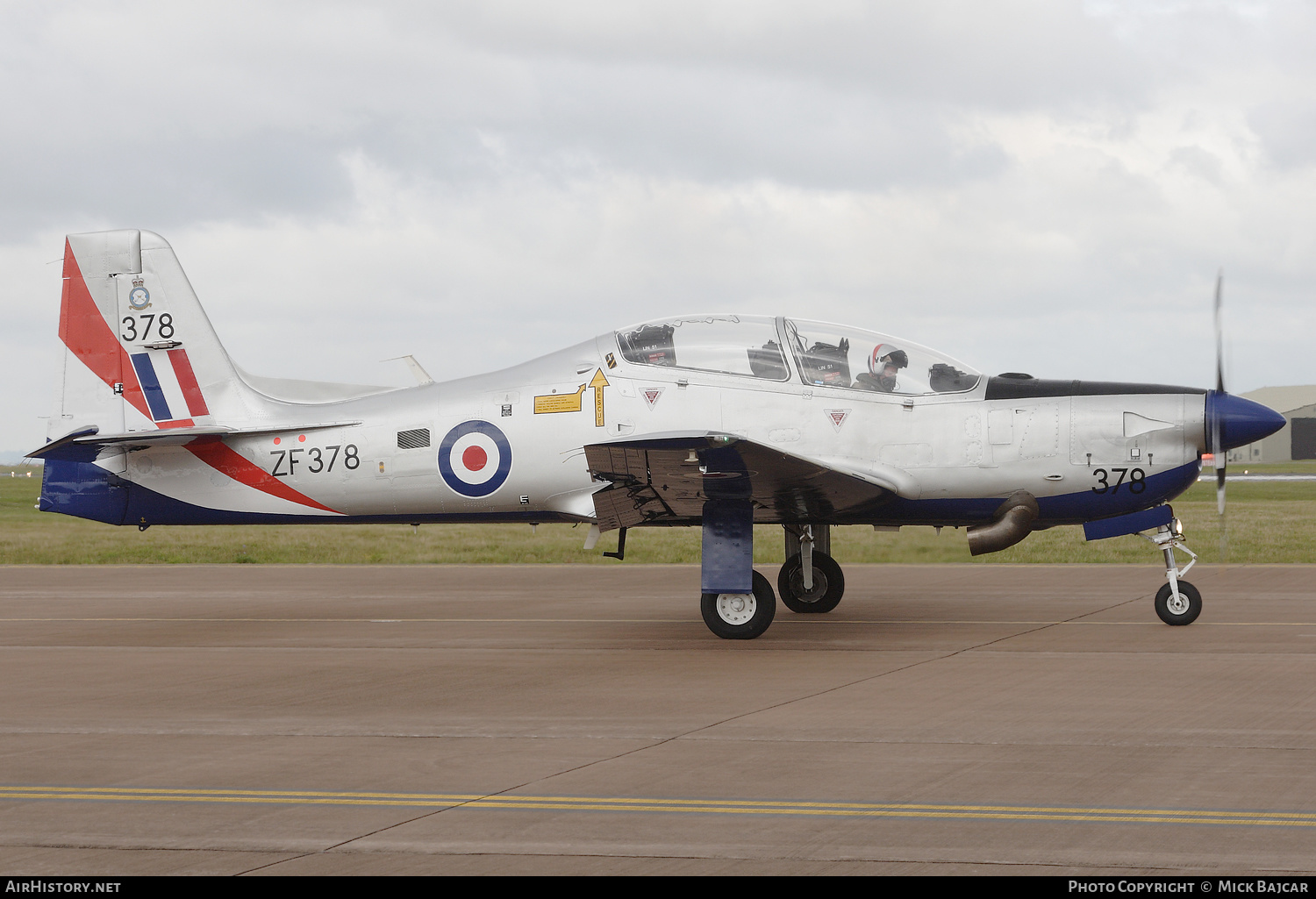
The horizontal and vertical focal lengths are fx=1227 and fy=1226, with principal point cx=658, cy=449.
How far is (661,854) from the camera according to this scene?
4566 mm

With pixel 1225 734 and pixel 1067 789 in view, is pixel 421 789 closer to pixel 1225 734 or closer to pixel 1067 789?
pixel 1067 789

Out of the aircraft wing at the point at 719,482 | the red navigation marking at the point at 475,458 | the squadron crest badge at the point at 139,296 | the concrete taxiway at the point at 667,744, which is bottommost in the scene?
the concrete taxiway at the point at 667,744

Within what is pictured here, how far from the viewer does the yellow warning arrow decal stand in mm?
11984

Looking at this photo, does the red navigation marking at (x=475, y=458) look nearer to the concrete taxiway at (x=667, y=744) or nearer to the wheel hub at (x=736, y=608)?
the concrete taxiway at (x=667, y=744)

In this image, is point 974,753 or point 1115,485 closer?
point 974,753

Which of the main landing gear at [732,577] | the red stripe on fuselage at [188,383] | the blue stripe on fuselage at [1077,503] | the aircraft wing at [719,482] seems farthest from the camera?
the red stripe on fuselage at [188,383]

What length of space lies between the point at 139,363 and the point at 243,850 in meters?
10.1

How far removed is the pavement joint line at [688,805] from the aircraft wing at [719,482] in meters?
4.89

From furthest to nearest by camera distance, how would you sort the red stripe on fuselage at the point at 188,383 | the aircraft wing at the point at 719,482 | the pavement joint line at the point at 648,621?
the red stripe on fuselage at the point at 188,383, the pavement joint line at the point at 648,621, the aircraft wing at the point at 719,482

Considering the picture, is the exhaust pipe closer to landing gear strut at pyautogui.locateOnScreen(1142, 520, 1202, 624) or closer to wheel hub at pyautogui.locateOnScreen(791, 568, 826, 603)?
landing gear strut at pyautogui.locateOnScreen(1142, 520, 1202, 624)

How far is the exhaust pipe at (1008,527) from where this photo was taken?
11.2 meters

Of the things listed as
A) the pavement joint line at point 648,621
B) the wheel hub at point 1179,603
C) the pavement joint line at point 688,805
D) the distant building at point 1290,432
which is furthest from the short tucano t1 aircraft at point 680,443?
the distant building at point 1290,432

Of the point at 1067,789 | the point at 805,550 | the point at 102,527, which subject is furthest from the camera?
the point at 102,527
